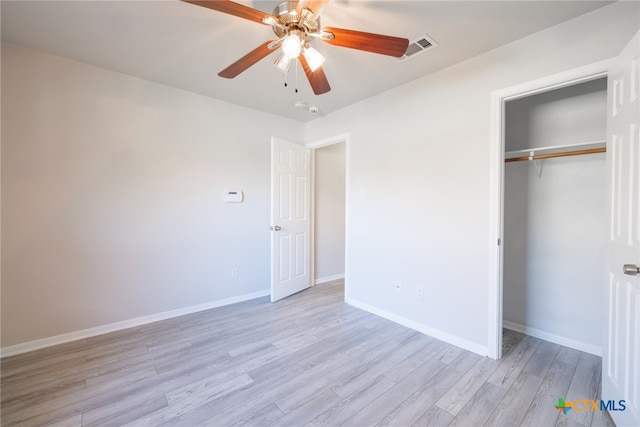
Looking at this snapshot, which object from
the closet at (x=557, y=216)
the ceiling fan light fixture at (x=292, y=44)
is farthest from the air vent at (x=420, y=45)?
the closet at (x=557, y=216)

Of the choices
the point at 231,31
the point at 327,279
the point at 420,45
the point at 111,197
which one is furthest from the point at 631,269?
the point at 111,197

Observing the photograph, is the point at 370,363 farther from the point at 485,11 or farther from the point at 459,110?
the point at 485,11

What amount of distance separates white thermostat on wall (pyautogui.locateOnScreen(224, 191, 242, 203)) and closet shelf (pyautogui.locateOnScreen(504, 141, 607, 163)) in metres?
2.97

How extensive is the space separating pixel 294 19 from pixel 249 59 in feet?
1.23

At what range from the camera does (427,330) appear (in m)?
2.58

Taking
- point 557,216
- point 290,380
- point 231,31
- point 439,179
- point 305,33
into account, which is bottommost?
point 290,380

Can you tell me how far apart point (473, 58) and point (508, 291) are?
2242mm

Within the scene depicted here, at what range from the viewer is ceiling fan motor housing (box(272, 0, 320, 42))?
4.66 feet

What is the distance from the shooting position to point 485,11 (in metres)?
1.73

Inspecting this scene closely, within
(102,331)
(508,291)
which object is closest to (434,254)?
(508,291)

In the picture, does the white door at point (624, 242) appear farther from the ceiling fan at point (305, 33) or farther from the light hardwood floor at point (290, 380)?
the ceiling fan at point (305, 33)

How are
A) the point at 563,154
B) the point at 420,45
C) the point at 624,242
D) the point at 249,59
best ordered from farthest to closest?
1. the point at 563,154
2. the point at 420,45
3. the point at 249,59
4. the point at 624,242

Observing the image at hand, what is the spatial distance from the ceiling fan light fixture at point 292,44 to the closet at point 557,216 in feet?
6.91

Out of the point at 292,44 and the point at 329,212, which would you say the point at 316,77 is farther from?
the point at 329,212
